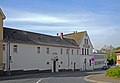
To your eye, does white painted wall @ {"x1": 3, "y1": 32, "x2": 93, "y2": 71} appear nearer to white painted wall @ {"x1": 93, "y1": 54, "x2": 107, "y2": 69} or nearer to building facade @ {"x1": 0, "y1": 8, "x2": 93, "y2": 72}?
building facade @ {"x1": 0, "y1": 8, "x2": 93, "y2": 72}

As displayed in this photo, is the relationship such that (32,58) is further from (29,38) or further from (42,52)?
(29,38)

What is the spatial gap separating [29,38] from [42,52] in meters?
3.94

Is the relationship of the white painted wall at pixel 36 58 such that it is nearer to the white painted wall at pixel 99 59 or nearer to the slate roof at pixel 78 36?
the slate roof at pixel 78 36

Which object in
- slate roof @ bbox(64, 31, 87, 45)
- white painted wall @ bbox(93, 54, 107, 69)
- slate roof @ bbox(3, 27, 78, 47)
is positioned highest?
slate roof @ bbox(64, 31, 87, 45)

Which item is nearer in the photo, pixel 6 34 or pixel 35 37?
pixel 6 34

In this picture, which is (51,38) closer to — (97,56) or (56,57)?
(56,57)

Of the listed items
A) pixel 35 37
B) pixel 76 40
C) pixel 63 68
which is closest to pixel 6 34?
pixel 35 37

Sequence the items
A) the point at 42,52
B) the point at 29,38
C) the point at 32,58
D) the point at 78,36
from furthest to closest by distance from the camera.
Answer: the point at 78,36, the point at 42,52, the point at 29,38, the point at 32,58

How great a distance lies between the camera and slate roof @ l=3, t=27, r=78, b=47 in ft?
141

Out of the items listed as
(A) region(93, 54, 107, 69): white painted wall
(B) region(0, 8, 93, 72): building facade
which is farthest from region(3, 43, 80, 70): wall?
(A) region(93, 54, 107, 69): white painted wall

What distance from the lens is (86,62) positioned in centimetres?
6831

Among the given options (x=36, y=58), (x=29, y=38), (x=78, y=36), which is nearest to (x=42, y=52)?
(x=36, y=58)

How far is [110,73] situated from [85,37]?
1576 inches

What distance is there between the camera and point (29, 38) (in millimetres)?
47781
